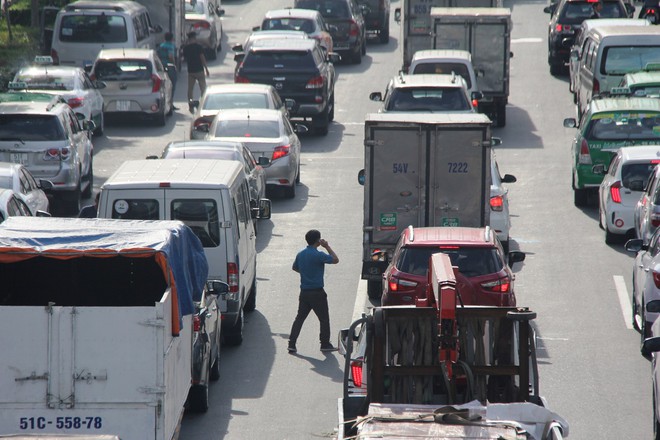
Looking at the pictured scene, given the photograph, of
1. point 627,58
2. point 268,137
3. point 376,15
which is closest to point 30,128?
point 268,137

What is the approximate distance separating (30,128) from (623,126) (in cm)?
975

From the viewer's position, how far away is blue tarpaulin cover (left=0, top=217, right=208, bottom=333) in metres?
11.4

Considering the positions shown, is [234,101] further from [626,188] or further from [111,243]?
[111,243]

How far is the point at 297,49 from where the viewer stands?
2992 cm

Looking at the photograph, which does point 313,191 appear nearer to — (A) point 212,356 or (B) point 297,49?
(B) point 297,49

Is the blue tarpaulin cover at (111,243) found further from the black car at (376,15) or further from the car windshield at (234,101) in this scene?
the black car at (376,15)

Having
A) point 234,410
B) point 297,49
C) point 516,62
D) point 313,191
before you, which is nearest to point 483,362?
point 234,410

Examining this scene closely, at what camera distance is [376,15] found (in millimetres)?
43281

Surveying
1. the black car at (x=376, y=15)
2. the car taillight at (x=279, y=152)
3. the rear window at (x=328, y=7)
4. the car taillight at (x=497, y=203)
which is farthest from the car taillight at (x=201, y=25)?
→ the car taillight at (x=497, y=203)

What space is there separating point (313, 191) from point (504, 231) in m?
6.27

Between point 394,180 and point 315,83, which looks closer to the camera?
point 394,180

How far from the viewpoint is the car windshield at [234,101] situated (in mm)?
26469

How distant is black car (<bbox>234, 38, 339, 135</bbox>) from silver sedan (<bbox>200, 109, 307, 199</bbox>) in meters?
4.51

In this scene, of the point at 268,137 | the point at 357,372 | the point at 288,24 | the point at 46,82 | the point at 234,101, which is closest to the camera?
the point at 357,372
